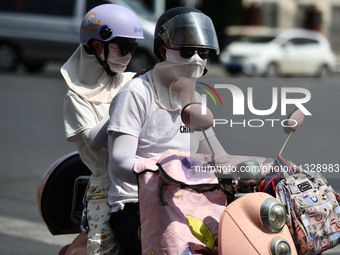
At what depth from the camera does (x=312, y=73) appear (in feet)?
85.0

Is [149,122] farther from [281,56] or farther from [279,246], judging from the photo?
[281,56]

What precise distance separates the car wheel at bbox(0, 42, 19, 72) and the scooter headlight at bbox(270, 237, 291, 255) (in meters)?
17.0

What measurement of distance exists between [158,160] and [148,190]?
106 millimetres

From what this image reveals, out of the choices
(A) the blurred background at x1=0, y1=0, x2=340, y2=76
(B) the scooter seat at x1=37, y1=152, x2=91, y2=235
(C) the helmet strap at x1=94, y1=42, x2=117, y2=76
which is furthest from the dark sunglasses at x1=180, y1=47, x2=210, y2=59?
(A) the blurred background at x1=0, y1=0, x2=340, y2=76

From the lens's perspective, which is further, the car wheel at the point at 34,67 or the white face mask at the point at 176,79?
the car wheel at the point at 34,67

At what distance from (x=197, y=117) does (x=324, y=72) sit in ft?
80.8

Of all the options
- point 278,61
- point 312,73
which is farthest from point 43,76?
point 312,73

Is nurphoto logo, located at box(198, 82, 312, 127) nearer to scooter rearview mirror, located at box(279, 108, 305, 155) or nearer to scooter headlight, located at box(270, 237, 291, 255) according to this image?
scooter rearview mirror, located at box(279, 108, 305, 155)

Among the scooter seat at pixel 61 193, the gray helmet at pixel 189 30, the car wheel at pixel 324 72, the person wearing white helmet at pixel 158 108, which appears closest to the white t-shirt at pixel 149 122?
the person wearing white helmet at pixel 158 108

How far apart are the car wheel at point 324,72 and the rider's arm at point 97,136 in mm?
23471

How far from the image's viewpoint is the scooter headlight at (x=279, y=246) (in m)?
2.41

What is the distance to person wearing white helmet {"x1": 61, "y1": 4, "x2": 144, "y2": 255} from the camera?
319 centimetres

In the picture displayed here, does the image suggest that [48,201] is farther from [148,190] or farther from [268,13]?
[268,13]

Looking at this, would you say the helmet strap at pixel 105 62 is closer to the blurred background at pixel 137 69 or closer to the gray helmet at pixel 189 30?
the blurred background at pixel 137 69
